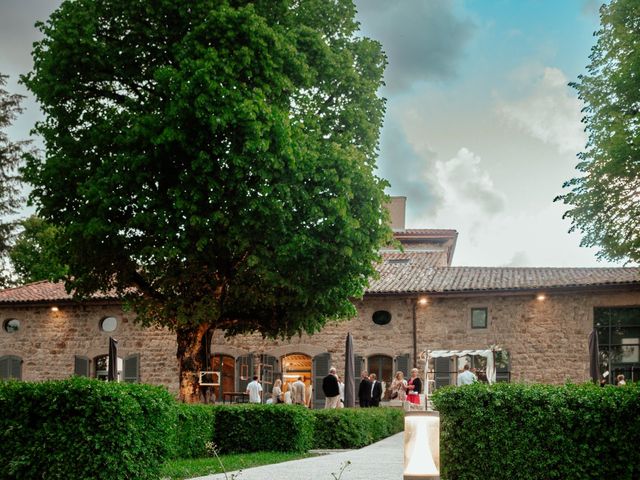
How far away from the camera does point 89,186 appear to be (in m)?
18.0

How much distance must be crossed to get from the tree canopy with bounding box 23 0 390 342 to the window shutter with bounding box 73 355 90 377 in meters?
10.7

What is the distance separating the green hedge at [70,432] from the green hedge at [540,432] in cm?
359

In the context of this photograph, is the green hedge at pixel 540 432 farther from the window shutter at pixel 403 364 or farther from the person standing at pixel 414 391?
the window shutter at pixel 403 364

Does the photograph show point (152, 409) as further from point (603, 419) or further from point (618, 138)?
point (618, 138)

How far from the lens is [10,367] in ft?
104

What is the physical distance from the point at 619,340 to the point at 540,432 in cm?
1900

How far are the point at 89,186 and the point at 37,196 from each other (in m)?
2.28

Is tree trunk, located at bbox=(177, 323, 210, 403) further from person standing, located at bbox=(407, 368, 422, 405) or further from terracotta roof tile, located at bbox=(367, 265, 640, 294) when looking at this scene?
terracotta roof tile, located at bbox=(367, 265, 640, 294)

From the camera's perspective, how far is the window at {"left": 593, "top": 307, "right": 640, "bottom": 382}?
2617 centimetres

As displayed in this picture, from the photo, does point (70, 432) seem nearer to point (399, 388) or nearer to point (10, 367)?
point (399, 388)

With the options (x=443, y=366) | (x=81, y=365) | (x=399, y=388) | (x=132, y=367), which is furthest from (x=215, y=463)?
(x=81, y=365)

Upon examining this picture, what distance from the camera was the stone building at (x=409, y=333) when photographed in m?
26.6

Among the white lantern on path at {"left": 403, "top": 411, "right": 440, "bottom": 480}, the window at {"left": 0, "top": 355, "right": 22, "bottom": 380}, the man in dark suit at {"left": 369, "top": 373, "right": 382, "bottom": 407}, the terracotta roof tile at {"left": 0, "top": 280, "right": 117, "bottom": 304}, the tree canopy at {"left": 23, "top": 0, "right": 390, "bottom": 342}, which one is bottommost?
the man in dark suit at {"left": 369, "top": 373, "right": 382, "bottom": 407}

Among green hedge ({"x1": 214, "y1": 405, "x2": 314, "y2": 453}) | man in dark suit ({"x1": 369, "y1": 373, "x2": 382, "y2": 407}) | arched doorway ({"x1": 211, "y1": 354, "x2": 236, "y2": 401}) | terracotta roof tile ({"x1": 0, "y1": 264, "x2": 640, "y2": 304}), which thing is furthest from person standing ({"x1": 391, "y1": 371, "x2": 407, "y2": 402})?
green hedge ({"x1": 214, "y1": 405, "x2": 314, "y2": 453})
